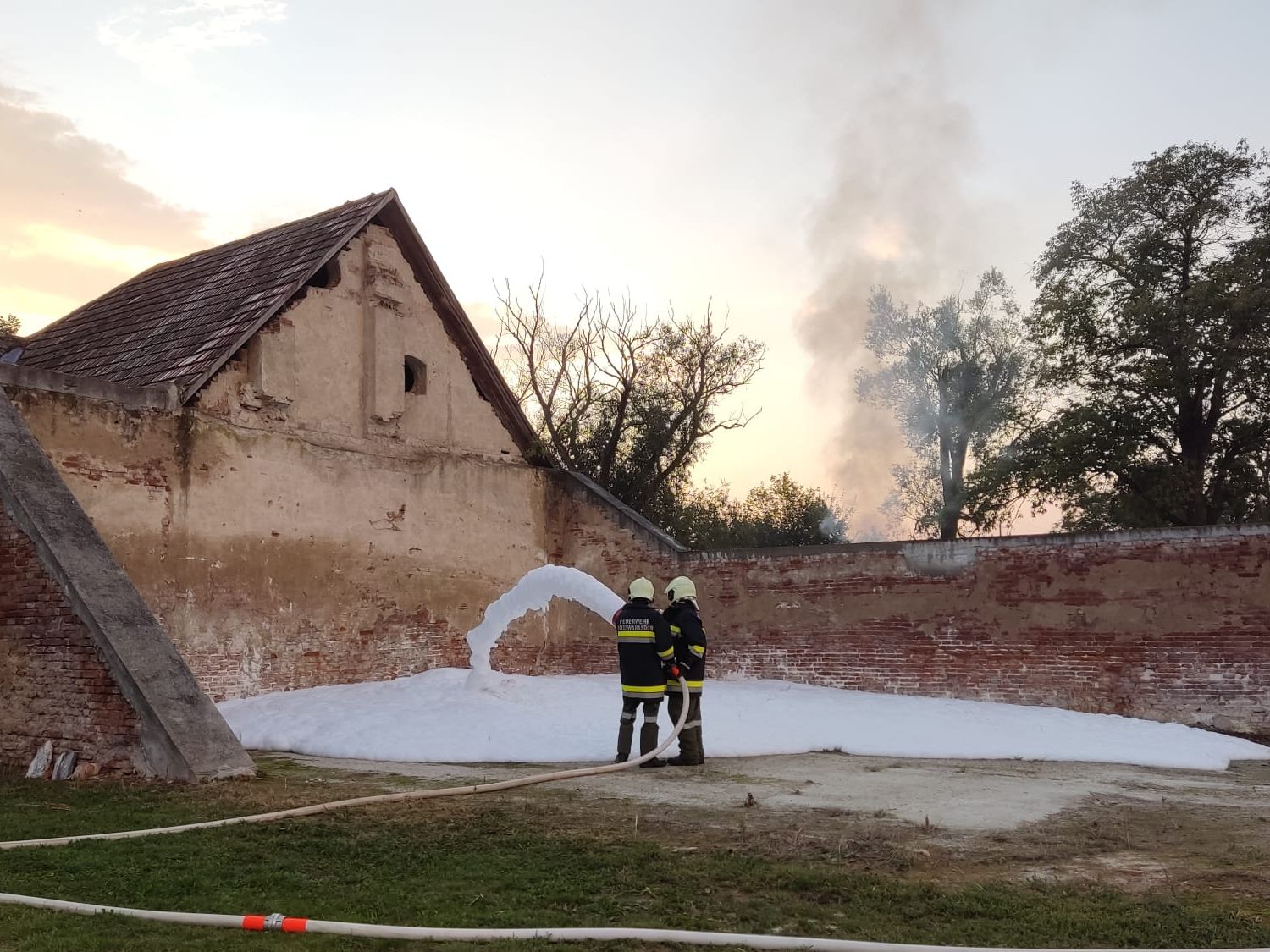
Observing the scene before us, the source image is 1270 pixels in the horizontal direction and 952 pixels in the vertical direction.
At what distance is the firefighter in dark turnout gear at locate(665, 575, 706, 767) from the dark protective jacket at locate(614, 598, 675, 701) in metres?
0.16

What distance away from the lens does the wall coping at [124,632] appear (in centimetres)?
838

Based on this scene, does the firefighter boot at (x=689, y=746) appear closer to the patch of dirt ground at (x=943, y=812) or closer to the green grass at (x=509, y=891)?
the patch of dirt ground at (x=943, y=812)

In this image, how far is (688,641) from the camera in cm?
1009

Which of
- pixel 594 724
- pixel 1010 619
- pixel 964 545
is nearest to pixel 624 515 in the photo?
pixel 964 545

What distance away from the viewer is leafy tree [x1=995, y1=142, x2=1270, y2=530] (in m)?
22.7

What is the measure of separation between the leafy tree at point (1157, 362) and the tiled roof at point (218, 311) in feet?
42.4

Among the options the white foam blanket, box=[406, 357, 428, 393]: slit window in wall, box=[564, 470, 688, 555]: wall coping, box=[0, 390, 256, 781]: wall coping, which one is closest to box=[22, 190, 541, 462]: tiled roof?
box=[564, 470, 688, 555]: wall coping

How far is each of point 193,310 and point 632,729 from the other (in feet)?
32.8

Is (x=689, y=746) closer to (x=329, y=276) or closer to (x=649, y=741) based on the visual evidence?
(x=649, y=741)

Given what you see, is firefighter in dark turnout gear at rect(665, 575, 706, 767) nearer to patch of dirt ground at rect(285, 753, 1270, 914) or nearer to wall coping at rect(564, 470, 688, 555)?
patch of dirt ground at rect(285, 753, 1270, 914)

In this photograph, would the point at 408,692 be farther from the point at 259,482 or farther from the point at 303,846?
the point at 303,846

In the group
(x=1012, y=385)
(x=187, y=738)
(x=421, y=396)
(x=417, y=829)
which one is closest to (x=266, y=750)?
(x=187, y=738)

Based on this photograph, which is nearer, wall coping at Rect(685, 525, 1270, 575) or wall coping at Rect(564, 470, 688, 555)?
wall coping at Rect(685, 525, 1270, 575)

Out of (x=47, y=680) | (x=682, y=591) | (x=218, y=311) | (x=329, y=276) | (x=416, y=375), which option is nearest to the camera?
(x=47, y=680)
